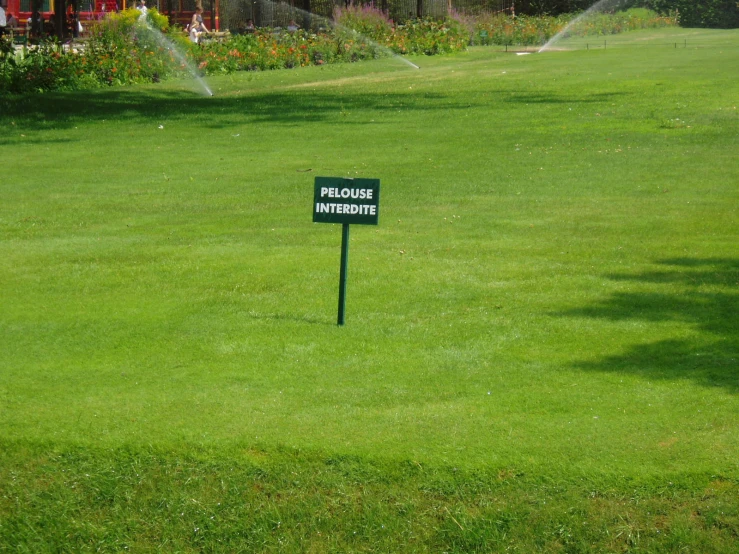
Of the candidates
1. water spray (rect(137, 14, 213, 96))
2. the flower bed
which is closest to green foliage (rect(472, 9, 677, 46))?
the flower bed

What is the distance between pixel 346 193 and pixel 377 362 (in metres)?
1.13

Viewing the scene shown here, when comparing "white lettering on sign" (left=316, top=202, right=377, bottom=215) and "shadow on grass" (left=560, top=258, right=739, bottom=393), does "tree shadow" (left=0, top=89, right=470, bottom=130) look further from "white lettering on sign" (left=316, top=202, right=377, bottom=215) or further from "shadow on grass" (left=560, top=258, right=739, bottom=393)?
"white lettering on sign" (left=316, top=202, right=377, bottom=215)

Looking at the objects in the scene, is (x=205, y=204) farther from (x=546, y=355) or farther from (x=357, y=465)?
(x=357, y=465)

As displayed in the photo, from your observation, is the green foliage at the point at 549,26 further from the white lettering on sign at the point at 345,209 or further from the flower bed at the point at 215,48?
the white lettering on sign at the point at 345,209

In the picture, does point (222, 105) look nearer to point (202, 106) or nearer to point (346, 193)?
point (202, 106)

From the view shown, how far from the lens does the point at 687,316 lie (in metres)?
7.90

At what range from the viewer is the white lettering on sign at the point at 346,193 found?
7.25 meters

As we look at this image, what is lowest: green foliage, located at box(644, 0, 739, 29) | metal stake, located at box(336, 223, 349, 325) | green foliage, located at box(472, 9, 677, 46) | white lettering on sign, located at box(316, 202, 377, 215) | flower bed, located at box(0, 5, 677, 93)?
metal stake, located at box(336, 223, 349, 325)

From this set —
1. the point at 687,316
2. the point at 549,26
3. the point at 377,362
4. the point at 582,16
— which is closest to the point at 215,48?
the point at 549,26

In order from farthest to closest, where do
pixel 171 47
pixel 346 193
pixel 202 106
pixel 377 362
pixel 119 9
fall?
pixel 119 9
pixel 171 47
pixel 202 106
pixel 346 193
pixel 377 362

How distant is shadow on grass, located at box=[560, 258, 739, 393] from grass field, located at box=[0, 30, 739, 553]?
0.09 feet

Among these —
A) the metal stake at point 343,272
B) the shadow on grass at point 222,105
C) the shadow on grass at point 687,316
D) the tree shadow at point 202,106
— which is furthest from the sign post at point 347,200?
the tree shadow at point 202,106

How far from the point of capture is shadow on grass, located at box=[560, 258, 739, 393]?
6.78m

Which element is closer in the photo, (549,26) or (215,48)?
(215,48)
